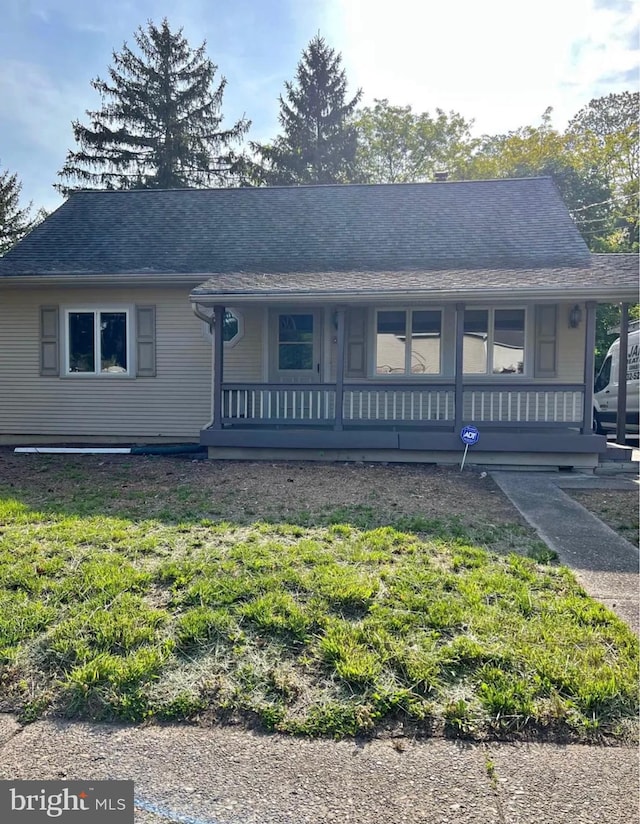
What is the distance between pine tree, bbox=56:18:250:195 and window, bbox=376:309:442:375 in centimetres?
2142

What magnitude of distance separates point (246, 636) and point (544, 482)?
5915 mm

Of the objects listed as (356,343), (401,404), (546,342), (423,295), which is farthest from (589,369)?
(356,343)

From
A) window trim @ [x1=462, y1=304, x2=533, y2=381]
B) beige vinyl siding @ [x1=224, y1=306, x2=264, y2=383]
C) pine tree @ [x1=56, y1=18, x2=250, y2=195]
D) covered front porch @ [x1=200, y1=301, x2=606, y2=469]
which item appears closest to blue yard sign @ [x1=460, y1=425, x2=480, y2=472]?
covered front porch @ [x1=200, y1=301, x2=606, y2=469]

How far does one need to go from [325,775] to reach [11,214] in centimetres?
3317

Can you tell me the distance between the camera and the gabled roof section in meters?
10.7

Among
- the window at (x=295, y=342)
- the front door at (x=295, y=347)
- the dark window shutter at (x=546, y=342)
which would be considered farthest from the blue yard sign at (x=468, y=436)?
the window at (x=295, y=342)

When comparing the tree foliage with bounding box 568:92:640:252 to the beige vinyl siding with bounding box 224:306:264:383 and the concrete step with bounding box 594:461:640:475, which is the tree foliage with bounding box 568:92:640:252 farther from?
the beige vinyl siding with bounding box 224:306:264:383

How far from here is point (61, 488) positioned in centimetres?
688

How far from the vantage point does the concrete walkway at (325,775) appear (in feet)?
6.61

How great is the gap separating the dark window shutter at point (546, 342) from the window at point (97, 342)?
7.99 meters

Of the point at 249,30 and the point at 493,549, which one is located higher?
the point at 249,30

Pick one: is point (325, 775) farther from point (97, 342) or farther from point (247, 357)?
point (97, 342)

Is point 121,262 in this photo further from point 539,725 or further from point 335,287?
point 539,725

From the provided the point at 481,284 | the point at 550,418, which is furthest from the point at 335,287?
the point at 550,418
